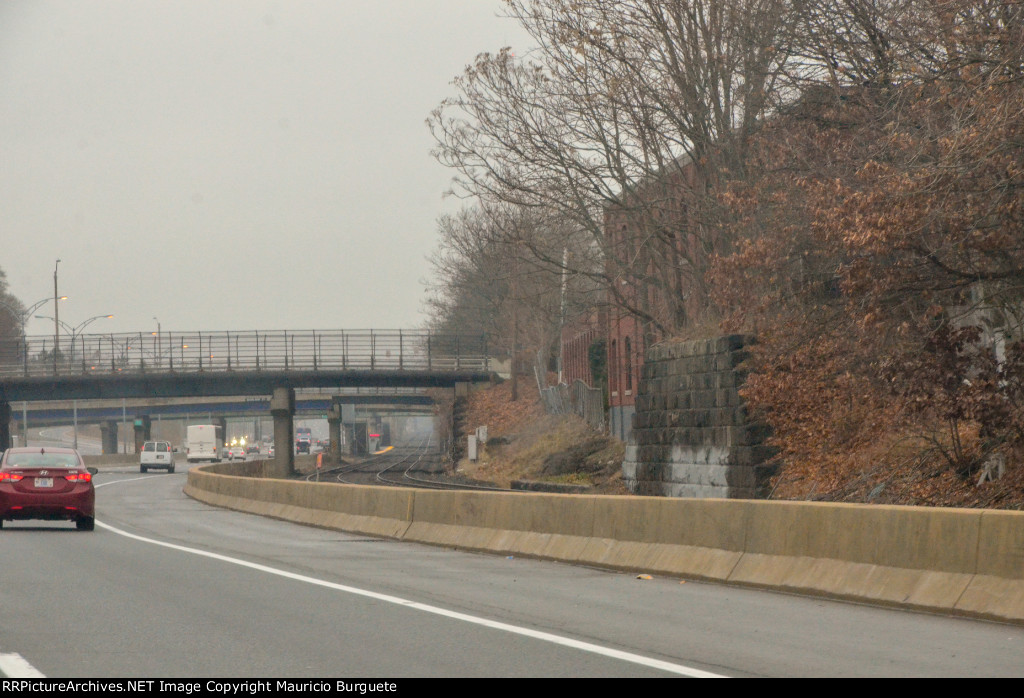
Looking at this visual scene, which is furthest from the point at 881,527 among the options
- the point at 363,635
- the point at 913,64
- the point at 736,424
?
the point at 736,424

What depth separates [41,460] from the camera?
77.1 ft

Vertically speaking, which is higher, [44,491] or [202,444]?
[44,491]

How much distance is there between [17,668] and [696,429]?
21885 millimetres

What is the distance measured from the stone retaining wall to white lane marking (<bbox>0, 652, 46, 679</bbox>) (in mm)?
19118

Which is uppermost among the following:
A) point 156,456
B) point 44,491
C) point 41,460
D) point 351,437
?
point 41,460

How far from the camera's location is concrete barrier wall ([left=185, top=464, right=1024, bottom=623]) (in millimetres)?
10500

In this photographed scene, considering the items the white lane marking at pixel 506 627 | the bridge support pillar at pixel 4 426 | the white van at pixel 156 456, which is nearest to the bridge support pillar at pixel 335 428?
the white van at pixel 156 456

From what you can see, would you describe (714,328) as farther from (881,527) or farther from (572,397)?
(572,397)

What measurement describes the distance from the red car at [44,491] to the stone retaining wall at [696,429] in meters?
12.2

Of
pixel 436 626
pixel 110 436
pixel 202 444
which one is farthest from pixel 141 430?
pixel 436 626

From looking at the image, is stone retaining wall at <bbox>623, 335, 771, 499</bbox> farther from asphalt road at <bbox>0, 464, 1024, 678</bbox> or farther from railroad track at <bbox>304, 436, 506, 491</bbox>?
railroad track at <bbox>304, 436, 506, 491</bbox>

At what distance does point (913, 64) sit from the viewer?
70.7ft

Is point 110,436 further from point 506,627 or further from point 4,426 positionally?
point 506,627

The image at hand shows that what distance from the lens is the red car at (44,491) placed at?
22859 mm
